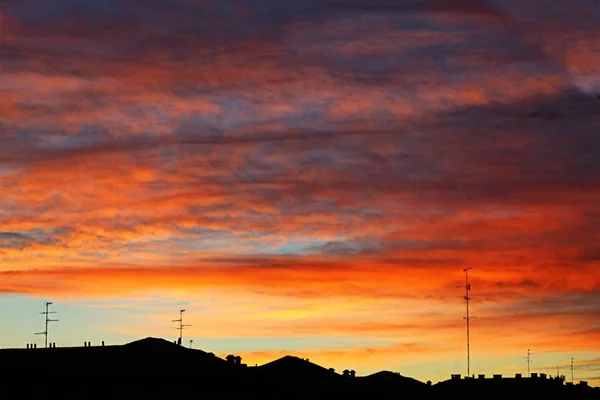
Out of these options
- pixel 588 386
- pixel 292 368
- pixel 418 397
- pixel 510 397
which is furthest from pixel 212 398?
pixel 588 386

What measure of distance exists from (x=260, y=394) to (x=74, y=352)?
15.8 metres

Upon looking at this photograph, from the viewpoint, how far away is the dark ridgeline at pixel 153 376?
94938 mm

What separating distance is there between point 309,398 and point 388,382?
35.4 m

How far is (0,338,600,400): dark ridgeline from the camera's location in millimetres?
94938

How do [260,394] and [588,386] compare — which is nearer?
[260,394]

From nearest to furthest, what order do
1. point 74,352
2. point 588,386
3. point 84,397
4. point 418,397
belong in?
point 84,397 → point 74,352 → point 418,397 → point 588,386

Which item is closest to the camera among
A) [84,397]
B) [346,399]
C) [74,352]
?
[84,397]

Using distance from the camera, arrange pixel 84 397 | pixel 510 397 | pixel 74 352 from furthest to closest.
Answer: pixel 510 397
pixel 74 352
pixel 84 397

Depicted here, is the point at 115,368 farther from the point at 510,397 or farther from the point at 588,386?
the point at 588,386

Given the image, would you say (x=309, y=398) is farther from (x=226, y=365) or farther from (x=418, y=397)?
(x=418, y=397)

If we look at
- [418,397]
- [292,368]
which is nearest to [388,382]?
[418,397]

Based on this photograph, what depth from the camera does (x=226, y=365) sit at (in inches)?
4193

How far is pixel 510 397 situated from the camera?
14775cm

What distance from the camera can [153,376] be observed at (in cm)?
9912
